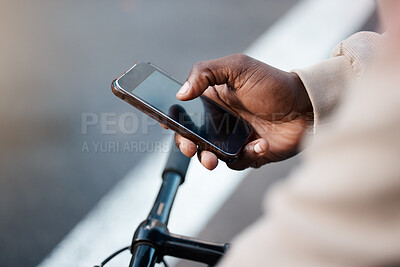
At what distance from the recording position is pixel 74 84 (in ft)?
5.34

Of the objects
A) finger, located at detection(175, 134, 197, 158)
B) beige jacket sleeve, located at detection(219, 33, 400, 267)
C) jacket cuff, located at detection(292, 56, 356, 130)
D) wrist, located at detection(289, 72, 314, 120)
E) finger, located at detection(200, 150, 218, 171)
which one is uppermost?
beige jacket sleeve, located at detection(219, 33, 400, 267)

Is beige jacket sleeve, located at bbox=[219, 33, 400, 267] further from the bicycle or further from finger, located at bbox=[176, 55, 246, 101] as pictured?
finger, located at bbox=[176, 55, 246, 101]

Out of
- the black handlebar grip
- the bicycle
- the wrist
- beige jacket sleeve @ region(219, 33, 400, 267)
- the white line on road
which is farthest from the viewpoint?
the white line on road

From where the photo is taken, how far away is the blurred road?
1.29 metres

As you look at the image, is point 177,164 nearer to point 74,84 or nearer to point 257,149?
point 257,149

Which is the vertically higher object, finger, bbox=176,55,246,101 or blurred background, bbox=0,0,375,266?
finger, bbox=176,55,246,101

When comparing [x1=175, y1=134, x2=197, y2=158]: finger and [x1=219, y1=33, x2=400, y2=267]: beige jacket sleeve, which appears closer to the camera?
[x1=219, y1=33, x2=400, y2=267]: beige jacket sleeve

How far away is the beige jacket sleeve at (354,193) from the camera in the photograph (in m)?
0.19

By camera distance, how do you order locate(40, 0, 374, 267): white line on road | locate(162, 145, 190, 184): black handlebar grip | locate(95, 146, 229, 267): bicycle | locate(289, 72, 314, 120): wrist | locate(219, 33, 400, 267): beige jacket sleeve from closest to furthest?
locate(219, 33, 400, 267): beige jacket sleeve
locate(95, 146, 229, 267): bicycle
locate(162, 145, 190, 184): black handlebar grip
locate(289, 72, 314, 120): wrist
locate(40, 0, 374, 267): white line on road

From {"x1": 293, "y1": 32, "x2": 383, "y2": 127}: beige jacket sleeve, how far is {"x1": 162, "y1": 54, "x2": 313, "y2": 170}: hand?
55 millimetres

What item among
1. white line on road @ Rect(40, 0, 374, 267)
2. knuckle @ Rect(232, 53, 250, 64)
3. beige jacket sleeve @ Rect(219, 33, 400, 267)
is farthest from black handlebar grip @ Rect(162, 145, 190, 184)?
white line on road @ Rect(40, 0, 374, 267)

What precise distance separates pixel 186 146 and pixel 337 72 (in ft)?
1.08

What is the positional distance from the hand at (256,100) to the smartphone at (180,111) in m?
0.03

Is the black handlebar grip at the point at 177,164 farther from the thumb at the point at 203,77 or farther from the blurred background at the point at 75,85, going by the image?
the blurred background at the point at 75,85
